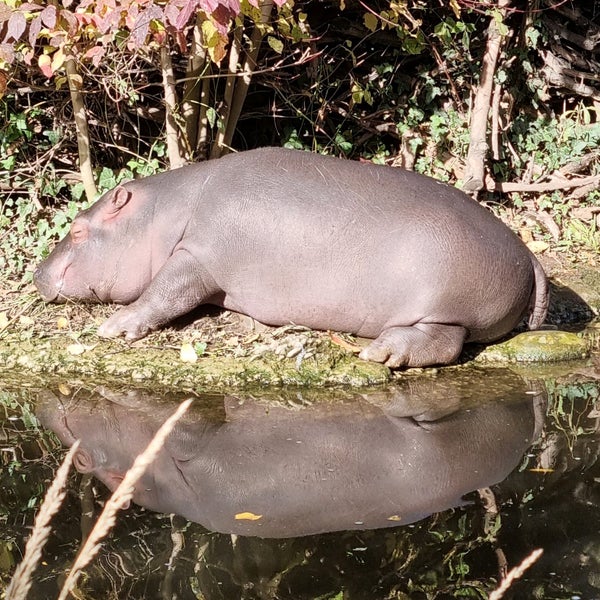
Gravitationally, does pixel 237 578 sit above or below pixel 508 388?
above

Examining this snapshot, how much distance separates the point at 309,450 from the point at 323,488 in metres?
0.43

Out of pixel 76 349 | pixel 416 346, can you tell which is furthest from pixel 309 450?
pixel 76 349

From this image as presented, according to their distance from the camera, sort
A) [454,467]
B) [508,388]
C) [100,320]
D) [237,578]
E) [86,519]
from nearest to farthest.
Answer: [237,578], [86,519], [454,467], [508,388], [100,320]

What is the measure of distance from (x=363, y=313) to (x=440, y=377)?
0.60 m

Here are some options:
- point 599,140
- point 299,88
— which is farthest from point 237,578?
point 599,140

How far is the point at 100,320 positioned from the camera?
6438 millimetres

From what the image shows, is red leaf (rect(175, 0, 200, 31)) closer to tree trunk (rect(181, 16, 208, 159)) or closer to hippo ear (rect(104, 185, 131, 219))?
hippo ear (rect(104, 185, 131, 219))

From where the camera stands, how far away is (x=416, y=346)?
566 centimetres

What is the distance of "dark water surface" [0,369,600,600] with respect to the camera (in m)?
3.41

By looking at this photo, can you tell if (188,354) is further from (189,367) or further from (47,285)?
(47,285)

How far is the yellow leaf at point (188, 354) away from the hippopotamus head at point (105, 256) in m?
0.72

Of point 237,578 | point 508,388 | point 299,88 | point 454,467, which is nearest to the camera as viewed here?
point 237,578

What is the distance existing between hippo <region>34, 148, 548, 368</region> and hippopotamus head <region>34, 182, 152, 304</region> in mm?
14

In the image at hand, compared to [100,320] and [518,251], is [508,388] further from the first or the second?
[100,320]
